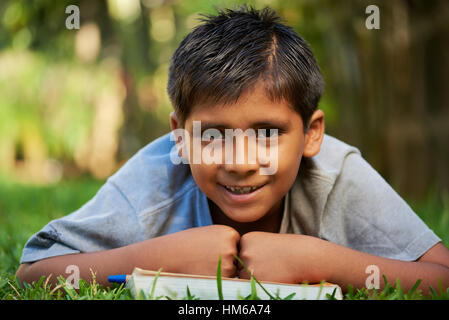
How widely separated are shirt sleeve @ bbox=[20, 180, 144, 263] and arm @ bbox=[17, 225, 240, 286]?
0.11 metres

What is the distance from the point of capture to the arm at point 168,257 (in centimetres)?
179

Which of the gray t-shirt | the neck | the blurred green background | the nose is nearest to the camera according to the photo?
the nose

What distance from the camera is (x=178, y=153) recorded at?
2.24 meters

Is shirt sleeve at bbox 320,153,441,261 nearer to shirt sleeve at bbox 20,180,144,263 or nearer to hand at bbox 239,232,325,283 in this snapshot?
hand at bbox 239,232,325,283

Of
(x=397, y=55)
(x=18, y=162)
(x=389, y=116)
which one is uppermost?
(x=397, y=55)

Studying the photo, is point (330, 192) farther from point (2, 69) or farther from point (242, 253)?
point (2, 69)

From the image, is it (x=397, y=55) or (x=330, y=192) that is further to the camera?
(x=397, y=55)

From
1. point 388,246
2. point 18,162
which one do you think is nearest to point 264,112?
point 388,246

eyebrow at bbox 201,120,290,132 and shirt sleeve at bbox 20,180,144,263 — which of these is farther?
shirt sleeve at bbox 20,180,144,263

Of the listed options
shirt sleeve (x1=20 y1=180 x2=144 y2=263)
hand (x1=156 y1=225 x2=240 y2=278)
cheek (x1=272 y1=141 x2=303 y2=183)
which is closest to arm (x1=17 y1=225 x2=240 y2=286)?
hand (x1=156 y1=225 x2=240 y2=278)

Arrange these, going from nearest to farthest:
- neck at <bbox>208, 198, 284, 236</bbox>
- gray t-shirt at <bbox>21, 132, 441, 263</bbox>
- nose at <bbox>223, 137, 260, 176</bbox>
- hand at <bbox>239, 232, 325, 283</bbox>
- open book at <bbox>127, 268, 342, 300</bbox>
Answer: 1. open book at <bbox>127, 268, 342, 300</bbox>
2. hand at <bbox>239, 232, 325, 283</bbox>
3. nose at <bbox>223, 137, 260, 176</bbox>
4. gray t-shirt at <bbox>21, 132, 441, 263</bbox>
5. neck at <bbox>208, 198, 284, 236</bbox>

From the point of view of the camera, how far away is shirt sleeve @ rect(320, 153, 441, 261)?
211 centimetres

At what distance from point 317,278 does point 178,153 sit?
806mm

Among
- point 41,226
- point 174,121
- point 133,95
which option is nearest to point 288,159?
point 174,121
